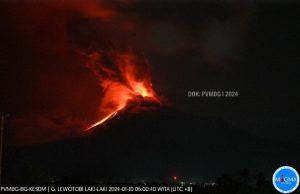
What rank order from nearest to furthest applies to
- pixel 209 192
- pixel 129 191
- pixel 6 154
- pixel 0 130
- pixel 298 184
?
pixel 298 184
pixel 129 191
pixel 0 130
pixel 6 154
pixel 209 192

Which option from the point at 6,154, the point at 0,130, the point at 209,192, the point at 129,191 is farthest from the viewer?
the point at 209,192

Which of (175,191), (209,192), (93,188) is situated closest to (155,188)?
(175,191)

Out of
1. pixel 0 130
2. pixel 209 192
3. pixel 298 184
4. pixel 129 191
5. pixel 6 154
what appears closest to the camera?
pixel 298 184

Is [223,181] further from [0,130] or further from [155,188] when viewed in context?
[0,130]

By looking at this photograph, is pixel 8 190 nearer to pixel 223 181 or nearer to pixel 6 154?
pixel 6 154

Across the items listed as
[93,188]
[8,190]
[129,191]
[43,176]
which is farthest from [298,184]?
[43,176]

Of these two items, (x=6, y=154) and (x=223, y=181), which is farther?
(x=223, y=181)

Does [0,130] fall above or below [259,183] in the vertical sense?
above

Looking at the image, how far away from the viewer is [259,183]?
10.7 m

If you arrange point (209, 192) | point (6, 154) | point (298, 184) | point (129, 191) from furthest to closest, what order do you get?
point (209, 192), point (6, 154), point (129, 191), point (298, 184)

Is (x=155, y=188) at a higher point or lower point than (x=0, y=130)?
lower

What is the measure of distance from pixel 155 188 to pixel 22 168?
3897mm

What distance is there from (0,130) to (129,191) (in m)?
3.34

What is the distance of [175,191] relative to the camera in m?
8.55
